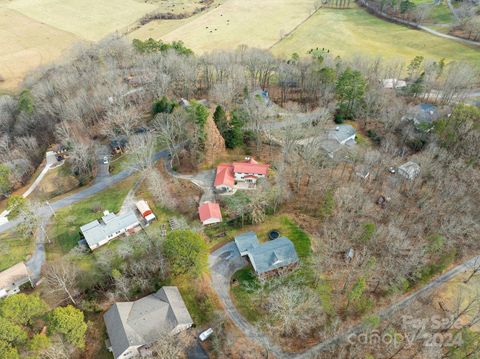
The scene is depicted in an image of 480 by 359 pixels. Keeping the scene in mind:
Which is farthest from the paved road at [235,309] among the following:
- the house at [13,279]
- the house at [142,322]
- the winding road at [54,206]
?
the house at [13,279]

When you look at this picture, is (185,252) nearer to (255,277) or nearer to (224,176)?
(255,277)

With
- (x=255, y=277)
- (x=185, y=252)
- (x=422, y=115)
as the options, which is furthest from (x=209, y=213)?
(x=422, y=115)

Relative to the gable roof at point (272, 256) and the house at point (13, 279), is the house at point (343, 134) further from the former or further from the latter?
the house at point (13, 279)

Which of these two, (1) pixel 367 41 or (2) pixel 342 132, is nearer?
(2) pixel 342 132

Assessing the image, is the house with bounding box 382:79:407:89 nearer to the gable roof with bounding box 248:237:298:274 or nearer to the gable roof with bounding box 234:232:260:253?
the gable roof with bounding box 248:237:298:274

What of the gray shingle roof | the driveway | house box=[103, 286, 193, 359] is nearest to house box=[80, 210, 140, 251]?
the gray shingle roof

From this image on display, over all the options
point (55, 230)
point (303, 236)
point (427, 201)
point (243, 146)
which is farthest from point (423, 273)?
point (55, 230)

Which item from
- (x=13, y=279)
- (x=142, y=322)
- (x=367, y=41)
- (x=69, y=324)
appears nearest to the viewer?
(x=69, y=324)
